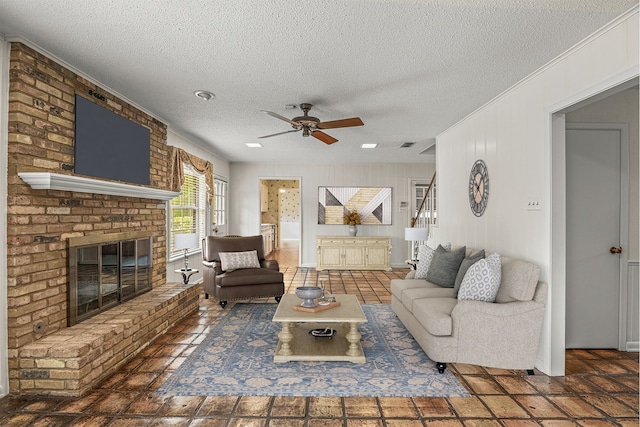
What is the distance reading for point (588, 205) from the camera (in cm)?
330

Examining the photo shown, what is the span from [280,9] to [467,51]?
1.40 meters

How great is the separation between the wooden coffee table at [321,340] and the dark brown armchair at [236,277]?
153 centimetres

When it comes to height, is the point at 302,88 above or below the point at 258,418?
above

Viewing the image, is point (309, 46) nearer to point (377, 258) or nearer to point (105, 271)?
point (105, 271)

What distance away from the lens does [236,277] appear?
475 centimetres

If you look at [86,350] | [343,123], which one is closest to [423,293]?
[343,123]

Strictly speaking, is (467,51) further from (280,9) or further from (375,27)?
(280,9)

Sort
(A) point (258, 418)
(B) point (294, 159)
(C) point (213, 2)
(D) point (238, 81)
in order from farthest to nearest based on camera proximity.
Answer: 1. (B) point (294, 159)
2. (D) point (238, 81)
3. (A) point (258, 418)
4. (C) point (213, 2)

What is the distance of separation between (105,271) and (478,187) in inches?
155

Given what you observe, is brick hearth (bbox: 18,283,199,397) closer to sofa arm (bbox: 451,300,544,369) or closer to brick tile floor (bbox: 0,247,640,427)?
brick tile floor (bbox: 0,247,640,427)

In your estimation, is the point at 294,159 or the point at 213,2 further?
the point at 294,159

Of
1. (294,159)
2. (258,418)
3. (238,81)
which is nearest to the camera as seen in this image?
(258,418)

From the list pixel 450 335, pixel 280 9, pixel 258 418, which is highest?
pixel 280 9

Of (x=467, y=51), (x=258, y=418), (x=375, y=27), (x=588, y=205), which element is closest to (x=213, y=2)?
(x=375, y=27)
